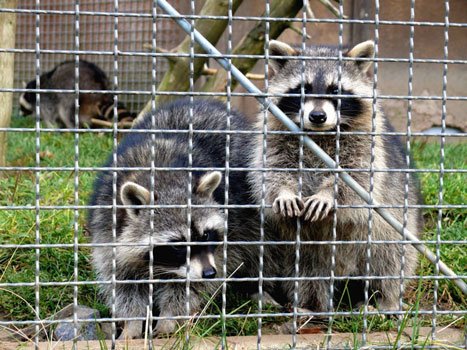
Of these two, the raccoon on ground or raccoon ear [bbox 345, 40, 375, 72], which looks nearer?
raccoon ear [bbox 345, 40, 375, 72]

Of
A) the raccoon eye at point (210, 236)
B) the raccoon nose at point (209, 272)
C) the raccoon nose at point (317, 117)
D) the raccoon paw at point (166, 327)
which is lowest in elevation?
the raccoon paw at point (166, 327)

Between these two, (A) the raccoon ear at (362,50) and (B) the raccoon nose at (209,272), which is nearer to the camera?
(B) the raccoon nose at (209,272)

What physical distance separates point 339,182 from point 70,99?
7.18 metres

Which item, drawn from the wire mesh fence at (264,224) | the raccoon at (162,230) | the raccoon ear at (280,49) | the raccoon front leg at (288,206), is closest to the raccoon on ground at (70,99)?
the wire mesh fence at (264,224)

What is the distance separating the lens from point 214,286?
12.5 feet

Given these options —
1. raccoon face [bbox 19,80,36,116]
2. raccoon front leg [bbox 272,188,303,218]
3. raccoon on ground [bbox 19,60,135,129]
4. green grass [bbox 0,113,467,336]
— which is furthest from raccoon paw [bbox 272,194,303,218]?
raccoon face [bbox 19,80,36,116]

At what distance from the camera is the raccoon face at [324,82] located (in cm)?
365

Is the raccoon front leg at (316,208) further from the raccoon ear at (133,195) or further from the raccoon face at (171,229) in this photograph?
the raccoon ear at (133,195)

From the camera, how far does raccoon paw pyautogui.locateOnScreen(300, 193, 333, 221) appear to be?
3.38 metres

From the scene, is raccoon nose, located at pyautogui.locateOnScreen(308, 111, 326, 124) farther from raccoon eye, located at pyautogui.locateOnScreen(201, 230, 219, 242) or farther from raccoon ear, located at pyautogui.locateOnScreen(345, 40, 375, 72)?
raccoon eye, located at pyautogui.locateOnScreen(201, 230, 219, 242)

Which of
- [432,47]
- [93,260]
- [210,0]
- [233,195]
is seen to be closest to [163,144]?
[233,195]

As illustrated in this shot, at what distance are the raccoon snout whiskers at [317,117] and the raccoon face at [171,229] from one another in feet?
1.81

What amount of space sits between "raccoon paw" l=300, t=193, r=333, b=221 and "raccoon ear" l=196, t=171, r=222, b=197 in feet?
1.53

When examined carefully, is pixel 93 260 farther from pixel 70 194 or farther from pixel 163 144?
pixel 70 194
